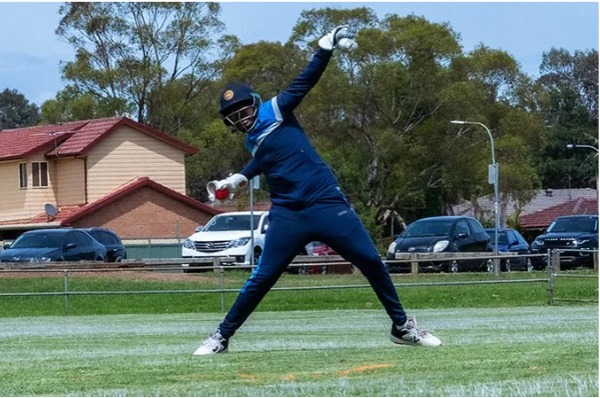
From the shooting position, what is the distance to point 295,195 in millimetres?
9547

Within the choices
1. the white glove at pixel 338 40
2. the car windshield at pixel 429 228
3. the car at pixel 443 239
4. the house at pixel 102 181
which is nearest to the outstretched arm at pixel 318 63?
the white glove at pixel 338 40

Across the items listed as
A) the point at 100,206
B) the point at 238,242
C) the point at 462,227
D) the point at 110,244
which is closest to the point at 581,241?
the point at 462,227

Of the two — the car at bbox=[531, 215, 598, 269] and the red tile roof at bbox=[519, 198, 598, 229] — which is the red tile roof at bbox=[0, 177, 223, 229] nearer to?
the car at bbox=[531, 215, 598, 269]

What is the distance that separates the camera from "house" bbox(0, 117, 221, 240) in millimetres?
58406

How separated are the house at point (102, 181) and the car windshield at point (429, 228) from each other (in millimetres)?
22965

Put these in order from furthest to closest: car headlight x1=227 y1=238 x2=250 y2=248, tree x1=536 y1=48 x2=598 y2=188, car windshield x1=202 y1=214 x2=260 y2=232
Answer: tree x1=536 y1=48 x2=598 y2=188, car windshield x1=202 y1=214 x2=260 y2=232, car headlight x1=227 y1=238 x2=250 y2=248

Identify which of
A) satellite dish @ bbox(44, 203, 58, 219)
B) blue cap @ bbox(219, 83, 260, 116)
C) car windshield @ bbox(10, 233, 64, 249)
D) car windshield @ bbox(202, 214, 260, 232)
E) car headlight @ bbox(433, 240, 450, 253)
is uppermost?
blue cap @ bbox(219, 83, 260, 116)

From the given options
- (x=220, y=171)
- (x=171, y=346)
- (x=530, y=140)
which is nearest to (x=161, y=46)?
(x=220, y=171)

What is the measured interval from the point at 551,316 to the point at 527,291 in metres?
9.19

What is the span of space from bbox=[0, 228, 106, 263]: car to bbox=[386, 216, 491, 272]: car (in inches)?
329

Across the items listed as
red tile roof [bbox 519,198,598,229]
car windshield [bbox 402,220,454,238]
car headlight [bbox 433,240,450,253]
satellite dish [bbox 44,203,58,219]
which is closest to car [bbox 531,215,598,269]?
car windshield [bbox 402,220,454,238]

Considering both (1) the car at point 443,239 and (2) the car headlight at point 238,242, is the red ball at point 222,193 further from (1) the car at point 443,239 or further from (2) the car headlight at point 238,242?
(2) the car headlight at point 238,242

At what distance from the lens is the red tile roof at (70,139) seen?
59.0 m

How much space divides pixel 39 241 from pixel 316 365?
29.4 m
